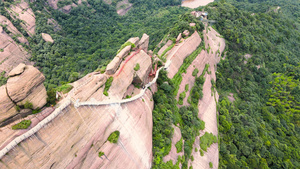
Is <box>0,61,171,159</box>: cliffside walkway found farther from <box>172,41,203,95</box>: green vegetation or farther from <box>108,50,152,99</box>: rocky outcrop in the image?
<box>172,41,203,95</box>: green vegetation

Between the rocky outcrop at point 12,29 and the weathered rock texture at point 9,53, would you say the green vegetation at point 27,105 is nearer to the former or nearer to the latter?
the weathered rock texture at point 9,53

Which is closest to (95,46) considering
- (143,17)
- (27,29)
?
(27,29)

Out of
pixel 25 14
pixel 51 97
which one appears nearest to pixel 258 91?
pixel 51 97

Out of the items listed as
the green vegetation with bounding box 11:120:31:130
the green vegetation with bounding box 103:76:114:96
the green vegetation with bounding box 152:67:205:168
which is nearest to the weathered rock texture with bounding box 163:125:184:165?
the green vegetation with bounding box 152:67:205:168

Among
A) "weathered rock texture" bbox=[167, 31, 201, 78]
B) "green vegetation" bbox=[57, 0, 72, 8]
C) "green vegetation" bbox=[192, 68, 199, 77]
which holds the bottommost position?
"green vegetation" bbox=[192, 68, 199, 77]

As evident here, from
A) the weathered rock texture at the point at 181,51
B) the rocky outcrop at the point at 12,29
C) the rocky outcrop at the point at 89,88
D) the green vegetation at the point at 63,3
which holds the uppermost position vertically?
the green vegetation at the point at 63,3

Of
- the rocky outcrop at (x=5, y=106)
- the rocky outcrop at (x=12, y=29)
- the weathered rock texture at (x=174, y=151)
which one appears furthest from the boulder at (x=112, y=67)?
the rocky outcrop at (x=12, y=29)

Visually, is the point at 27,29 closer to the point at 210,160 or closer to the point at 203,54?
the point at 203,54
